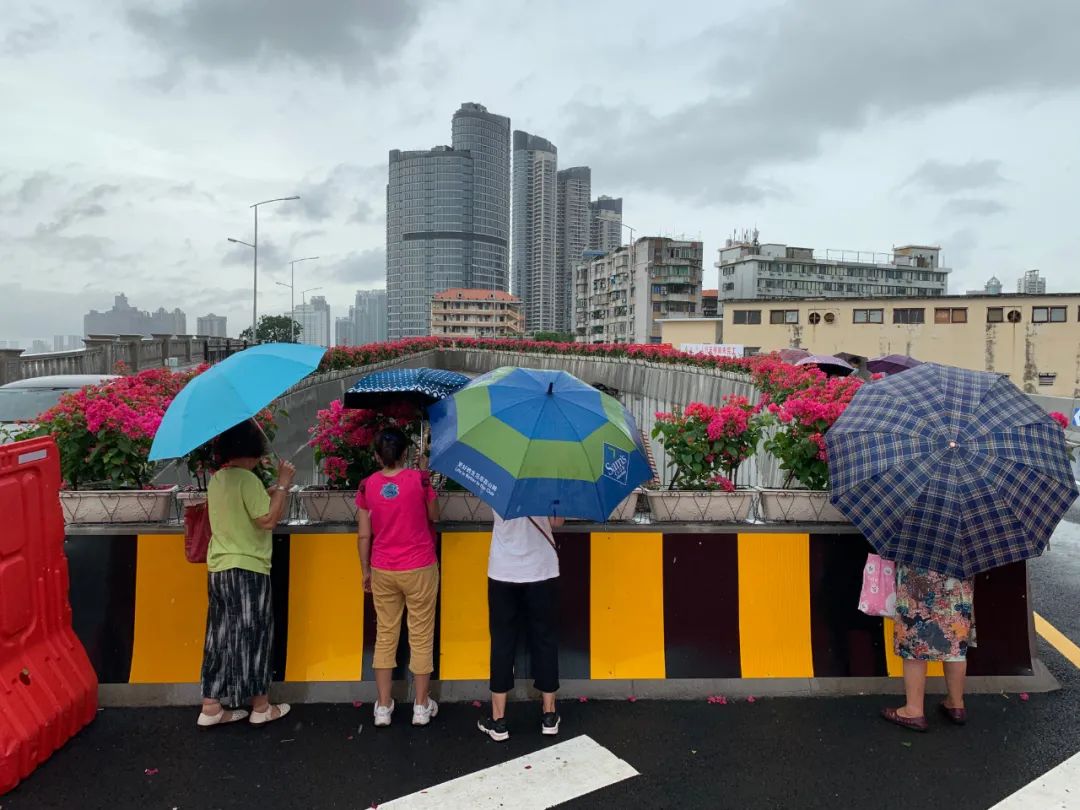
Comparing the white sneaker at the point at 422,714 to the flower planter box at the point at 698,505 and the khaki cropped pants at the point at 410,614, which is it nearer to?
the khaki cropped pants at the point at 410,614

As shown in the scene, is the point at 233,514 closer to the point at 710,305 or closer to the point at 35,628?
the point at 35,628

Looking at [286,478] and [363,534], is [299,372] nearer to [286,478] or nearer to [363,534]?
[286,478]

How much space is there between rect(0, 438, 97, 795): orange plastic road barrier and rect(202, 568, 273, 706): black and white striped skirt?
27.8 inches

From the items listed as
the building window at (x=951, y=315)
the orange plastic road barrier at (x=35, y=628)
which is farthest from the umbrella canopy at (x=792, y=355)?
the building window at (x=951, y=315)

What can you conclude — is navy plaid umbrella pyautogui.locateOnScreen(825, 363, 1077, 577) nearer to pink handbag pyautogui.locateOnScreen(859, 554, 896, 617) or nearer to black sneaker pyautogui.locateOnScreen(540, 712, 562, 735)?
pink handbag pyautogui.locateOnScreen(859, 554, 896, 617)

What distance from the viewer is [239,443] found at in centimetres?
Result: 427

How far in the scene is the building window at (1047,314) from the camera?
54.2 metres

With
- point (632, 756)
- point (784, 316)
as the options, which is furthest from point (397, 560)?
point (784, 316)

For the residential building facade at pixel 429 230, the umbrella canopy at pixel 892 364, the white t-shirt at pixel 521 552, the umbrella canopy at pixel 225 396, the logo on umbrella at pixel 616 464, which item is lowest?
the white t-shirt at pixel 521 552

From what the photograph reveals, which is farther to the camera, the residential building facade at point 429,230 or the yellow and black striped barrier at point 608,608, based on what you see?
the residential building facade at point 429,230

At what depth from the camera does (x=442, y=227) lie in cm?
19350

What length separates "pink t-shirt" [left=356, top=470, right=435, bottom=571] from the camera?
4.17m

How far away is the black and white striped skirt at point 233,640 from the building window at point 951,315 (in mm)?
62259

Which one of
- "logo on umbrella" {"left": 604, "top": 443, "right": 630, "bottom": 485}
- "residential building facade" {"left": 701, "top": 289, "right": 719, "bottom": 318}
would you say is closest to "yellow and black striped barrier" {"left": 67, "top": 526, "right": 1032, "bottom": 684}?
"logo on umbrella" {"left": 604, "top": 443, "right": 630, "bottom": 485}
